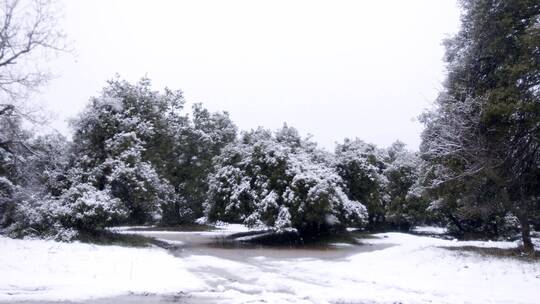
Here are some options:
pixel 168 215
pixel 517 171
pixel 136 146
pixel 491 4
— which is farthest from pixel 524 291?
pixel 168 215

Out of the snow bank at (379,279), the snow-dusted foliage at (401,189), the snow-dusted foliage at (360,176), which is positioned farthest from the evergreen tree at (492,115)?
the snow-dusted foliage at (401,189)

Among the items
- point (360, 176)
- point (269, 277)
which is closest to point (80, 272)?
point (269, 277)

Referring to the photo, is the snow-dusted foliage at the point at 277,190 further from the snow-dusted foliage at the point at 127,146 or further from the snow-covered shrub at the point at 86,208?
the snow-covered shrub at the point at 86,208

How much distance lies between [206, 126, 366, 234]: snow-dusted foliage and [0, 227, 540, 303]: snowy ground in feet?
14.6

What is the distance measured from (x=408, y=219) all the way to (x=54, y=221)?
25.7 meters

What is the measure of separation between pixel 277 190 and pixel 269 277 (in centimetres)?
979

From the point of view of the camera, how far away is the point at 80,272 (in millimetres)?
11305

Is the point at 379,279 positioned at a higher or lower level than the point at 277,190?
lower

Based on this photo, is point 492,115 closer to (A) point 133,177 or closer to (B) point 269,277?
(B) point 269,277

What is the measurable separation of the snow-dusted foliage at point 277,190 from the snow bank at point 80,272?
240 inches

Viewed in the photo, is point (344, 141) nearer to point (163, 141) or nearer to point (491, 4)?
point (163, 141)

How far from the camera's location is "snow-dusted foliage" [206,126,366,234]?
20.6 metres

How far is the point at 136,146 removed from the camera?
67.0 ft

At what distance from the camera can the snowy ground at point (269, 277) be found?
9031mm
